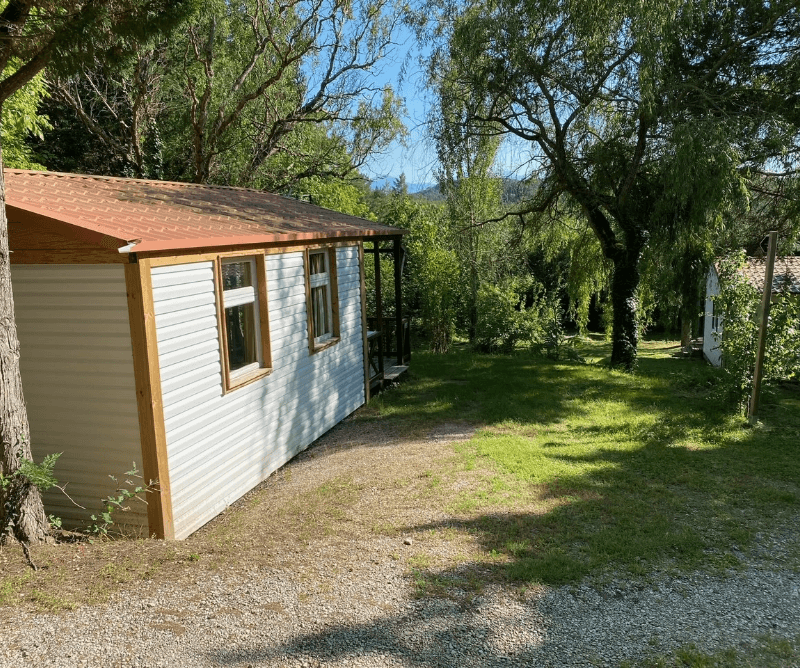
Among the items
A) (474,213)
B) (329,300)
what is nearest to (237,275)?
(329,300)

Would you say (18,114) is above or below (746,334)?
above

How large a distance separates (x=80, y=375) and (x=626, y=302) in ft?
36.9

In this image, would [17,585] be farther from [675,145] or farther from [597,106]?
[597,106]

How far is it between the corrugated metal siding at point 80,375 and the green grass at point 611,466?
3126mm

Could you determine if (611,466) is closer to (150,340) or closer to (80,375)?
(150,340)

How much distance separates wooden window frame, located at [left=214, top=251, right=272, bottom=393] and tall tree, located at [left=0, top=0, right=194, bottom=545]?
183 centimetres

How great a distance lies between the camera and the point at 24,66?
4863 millimetres

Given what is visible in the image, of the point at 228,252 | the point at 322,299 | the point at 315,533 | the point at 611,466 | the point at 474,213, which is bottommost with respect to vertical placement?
the point at 611,466

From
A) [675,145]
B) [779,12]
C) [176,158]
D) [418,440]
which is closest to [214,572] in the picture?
[418,440]

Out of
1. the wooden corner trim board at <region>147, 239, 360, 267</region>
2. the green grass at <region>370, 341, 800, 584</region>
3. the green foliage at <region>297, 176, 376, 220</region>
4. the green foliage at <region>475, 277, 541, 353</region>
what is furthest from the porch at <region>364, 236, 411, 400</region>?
the green foliage at <region>297, 176, 376, 220</region>

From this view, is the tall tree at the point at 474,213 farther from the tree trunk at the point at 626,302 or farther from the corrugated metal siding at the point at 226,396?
the corrugated metal siding at the point at 226,396

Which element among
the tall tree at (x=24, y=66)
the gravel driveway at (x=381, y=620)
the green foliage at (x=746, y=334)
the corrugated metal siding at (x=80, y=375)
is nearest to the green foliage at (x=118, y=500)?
the corrugated metal siding at (x=80, y=375)

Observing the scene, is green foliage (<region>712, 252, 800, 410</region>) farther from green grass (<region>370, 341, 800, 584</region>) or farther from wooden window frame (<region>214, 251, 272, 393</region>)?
wooden window frame (<region>214, 251, 272, 393</region>)

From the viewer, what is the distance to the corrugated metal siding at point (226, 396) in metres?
5.53
